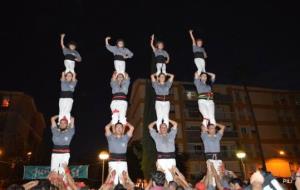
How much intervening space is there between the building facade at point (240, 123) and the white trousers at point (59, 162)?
100 ft

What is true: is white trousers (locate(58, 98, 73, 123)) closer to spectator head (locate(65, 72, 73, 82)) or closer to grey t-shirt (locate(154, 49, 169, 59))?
spectator head (locate(65, 72, 73, 82))

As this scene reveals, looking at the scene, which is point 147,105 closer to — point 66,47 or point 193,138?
point 66,47

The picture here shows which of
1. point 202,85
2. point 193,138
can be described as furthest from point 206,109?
point 193,138

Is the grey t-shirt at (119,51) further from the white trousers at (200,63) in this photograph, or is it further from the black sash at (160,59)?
the white trousers at (200,63)

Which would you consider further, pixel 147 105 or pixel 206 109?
pixel 147 105

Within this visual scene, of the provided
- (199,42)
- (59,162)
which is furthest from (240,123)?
(59,162)

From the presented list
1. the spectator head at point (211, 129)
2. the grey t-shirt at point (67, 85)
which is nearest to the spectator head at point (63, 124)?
the grey t-shirt at point (67, 85)

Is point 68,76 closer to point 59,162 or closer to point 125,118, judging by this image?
point 125,118

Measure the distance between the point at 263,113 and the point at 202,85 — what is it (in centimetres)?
3914

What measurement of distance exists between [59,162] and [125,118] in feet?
9.64

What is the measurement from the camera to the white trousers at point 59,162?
9.37 meters

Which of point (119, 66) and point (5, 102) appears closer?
point (119, 66)

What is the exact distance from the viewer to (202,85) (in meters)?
11.8

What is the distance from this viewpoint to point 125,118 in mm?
11008
